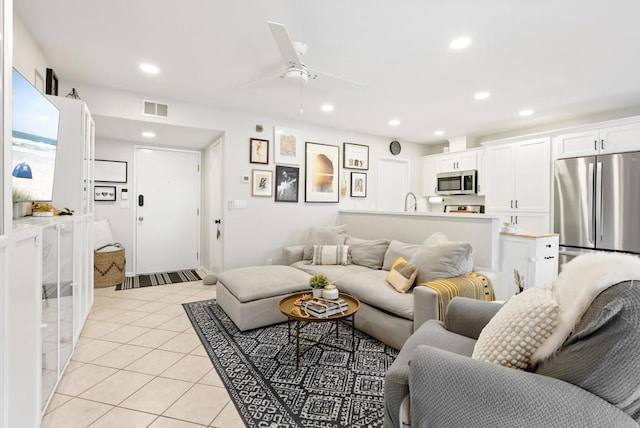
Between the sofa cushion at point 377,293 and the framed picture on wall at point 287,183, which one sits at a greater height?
the framed picture on wall at point 287,183

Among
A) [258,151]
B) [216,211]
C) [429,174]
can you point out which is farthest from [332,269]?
[429,174]

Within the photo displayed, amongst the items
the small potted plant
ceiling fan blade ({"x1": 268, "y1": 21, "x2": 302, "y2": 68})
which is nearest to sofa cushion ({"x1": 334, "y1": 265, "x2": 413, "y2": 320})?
the small potted plant

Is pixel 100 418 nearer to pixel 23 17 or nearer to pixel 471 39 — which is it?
pixel 23 17

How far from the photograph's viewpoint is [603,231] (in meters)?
3.71

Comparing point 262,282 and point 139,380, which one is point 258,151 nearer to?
point 262,282

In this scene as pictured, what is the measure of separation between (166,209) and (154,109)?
1883 mm

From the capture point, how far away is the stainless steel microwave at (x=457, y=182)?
527 centimetres

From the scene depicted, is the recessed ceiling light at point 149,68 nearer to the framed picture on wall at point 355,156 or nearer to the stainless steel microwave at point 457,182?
the framed picture on wall at point 355,156

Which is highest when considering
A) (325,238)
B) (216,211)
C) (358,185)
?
(358,185)

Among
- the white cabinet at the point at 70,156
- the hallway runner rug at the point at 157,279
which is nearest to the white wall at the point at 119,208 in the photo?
the hallway runner rug at the point at 157,279

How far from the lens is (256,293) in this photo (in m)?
2.70

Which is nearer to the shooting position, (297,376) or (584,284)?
(584,284)

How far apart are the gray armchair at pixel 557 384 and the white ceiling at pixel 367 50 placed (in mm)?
1974

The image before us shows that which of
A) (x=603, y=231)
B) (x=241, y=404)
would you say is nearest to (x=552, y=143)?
(x=603, y=231)
